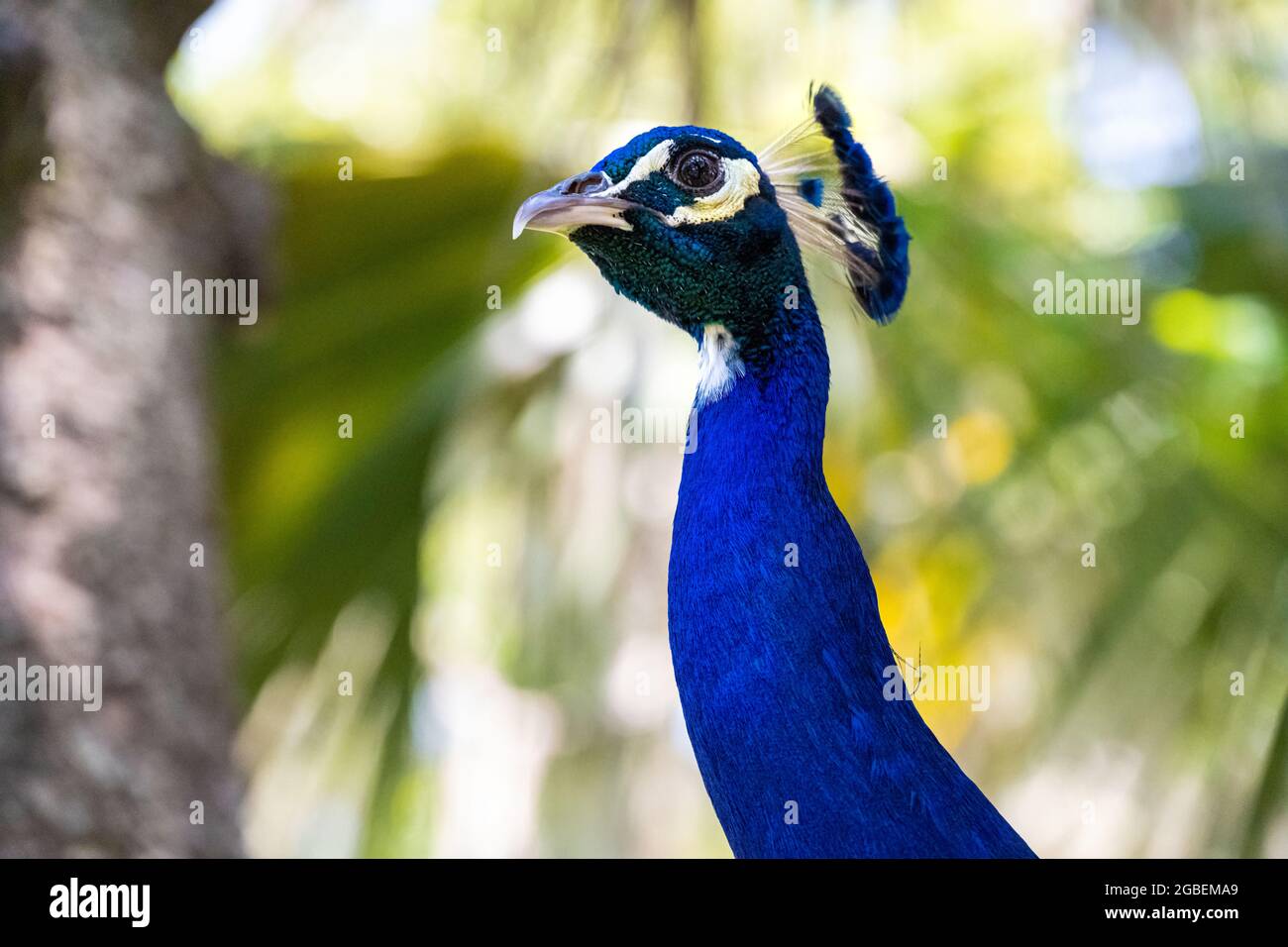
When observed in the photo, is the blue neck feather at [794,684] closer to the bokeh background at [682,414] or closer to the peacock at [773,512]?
the peacock at [773,512]

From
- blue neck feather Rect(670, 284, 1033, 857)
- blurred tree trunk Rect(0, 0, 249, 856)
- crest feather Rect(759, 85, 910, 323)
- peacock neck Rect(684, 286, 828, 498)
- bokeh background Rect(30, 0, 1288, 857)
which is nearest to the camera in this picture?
blue neck feather Rect(670, 284, 1033, 857)

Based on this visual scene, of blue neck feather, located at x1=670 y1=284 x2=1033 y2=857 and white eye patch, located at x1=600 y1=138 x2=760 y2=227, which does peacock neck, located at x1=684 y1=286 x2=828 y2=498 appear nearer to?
blue neck feather, located at x1=670 y1=284 x2=1033 y2=857

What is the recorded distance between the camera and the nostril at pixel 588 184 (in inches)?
67.8

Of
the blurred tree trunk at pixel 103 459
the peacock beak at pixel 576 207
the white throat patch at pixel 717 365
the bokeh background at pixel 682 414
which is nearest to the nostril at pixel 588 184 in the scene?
the peacock beak at pixel 576 207

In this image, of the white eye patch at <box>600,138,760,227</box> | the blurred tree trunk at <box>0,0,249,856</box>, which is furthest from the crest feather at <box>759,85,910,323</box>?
the blurred tree trunk at <box>0,0,249,856</box>

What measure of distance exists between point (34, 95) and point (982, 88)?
4.61 m

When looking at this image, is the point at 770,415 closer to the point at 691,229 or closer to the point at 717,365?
the point at 717,365

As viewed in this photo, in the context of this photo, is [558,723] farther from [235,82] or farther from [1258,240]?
[235,82]

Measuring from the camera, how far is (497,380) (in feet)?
11.9

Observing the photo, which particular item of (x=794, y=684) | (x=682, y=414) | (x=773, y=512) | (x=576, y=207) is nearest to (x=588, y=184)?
(x=576, y=207)

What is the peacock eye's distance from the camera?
172cm

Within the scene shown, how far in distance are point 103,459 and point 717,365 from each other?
1.58m

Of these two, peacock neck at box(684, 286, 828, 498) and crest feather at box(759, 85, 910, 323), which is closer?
peacock neck at box(684, 286, 828, 498)

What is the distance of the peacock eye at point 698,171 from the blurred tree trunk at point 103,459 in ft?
5.19
